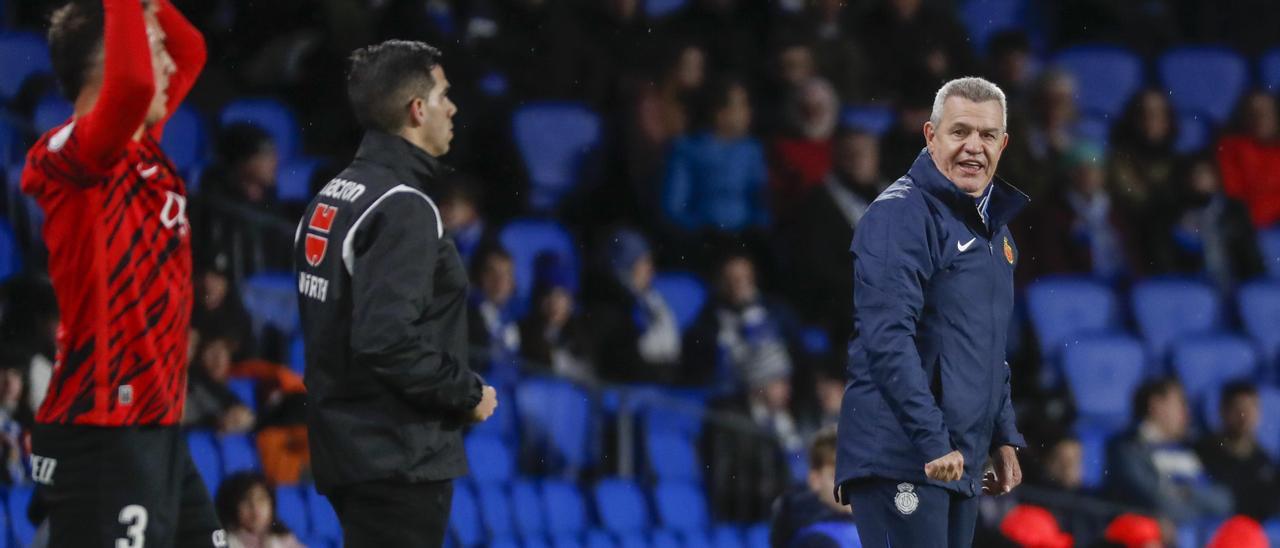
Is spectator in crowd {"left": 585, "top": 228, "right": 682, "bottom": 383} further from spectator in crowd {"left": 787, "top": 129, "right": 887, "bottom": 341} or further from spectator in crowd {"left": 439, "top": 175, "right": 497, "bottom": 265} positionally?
spectator in crowd {"left": 787, "top": 129, "right": 887, "bottom": 341}

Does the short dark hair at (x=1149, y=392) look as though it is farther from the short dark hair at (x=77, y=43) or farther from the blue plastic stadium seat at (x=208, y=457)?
the short dark hair at (x=77, y=43)

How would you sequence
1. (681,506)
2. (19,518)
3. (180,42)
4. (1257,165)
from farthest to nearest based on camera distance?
(1257,165), (681,506), (19,518), (180,42)

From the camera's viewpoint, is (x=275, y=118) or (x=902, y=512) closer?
(x=902, y=512)

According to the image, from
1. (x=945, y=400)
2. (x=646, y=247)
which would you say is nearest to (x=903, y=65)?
(x=646, y=247)

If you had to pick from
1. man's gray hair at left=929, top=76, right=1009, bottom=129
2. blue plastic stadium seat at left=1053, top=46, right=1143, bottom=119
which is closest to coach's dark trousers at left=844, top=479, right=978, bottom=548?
man's gray hair at left=929, top=76, right=1009, bottom=129

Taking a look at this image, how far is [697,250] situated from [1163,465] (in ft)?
9.72

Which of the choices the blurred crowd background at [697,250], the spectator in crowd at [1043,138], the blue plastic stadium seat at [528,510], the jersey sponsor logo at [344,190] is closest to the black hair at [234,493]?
the blurred crowd background at [697,250]

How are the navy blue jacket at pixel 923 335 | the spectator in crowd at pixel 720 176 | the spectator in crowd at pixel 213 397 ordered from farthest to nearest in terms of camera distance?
the spectator in crowd at pixel 720 176, the spectator in crowd at pixel 213 397, the navy blue jacket at pixel 923 335

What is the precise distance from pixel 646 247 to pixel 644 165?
3.10 ft

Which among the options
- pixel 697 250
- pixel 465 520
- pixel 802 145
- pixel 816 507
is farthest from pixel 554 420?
pixel 816 507

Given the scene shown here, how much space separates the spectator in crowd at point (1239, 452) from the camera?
10.7m

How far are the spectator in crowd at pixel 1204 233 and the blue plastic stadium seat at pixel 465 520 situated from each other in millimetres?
5636

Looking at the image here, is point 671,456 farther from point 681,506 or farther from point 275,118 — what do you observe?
point 275,118

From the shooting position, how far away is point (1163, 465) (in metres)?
10.5
